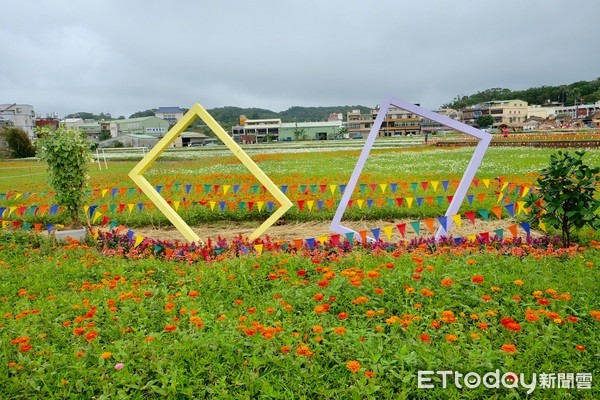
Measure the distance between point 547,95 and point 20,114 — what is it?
448 ft

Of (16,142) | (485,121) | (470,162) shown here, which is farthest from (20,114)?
(485,121)

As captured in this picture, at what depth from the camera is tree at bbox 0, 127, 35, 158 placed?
47.0 m

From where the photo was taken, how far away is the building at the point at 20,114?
7794cm

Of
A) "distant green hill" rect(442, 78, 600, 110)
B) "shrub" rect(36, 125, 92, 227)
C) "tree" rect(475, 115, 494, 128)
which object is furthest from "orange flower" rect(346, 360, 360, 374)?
"distant green hill" rect(442, 78, 600, 110)

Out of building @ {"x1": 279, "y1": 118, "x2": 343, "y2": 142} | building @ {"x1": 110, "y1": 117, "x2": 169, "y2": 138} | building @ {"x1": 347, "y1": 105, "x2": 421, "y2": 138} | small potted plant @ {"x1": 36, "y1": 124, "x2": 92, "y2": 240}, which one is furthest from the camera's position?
building @ {"x1": 110, "y1": 117, "x2": 169, "y2": 138}

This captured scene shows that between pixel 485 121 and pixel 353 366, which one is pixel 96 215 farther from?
pixel 485 121

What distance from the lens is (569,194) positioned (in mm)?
6555

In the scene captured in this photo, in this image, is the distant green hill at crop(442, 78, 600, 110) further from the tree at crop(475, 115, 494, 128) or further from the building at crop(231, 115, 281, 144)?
the building at crop(231, 115, 281, 144)

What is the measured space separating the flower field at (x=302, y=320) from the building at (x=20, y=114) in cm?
8519

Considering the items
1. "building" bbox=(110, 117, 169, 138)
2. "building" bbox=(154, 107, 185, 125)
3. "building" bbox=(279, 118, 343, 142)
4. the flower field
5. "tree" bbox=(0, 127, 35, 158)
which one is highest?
"building" bbox=(154, 107, 185, 125)

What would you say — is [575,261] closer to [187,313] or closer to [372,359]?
[372,359]

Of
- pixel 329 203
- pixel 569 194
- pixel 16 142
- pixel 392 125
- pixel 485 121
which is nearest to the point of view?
pixel 569 194

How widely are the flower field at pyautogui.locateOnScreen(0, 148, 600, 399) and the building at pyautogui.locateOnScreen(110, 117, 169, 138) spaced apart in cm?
10308

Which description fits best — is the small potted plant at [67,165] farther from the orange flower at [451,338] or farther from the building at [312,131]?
the building at [312,131]
